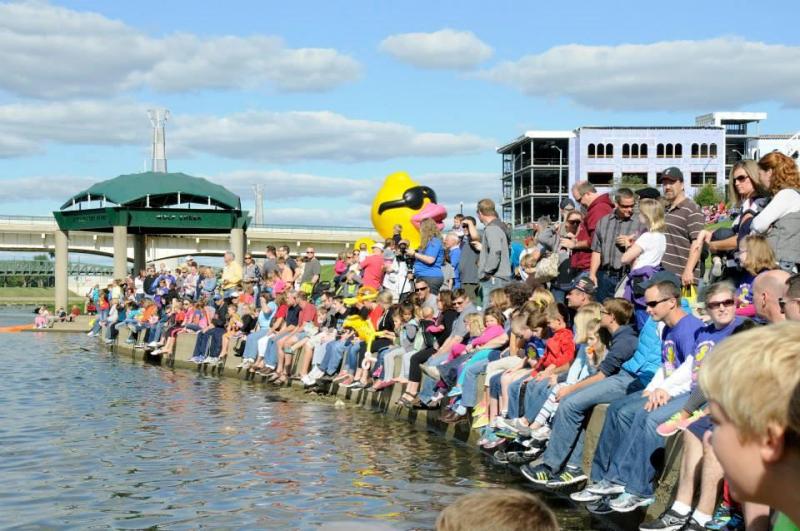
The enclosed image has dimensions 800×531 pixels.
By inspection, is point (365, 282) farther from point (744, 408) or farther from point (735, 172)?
point (744, 408)

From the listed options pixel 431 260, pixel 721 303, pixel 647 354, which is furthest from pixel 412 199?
pixel 721 303

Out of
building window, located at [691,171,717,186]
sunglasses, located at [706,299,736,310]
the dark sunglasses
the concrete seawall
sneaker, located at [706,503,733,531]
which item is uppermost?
building window, located at [691,171,717,186]

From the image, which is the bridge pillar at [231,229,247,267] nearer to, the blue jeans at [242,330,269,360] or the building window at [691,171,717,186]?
the blue jeans at [242,330,269,360]

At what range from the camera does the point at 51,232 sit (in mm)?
76125

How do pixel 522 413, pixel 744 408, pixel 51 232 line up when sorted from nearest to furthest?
pixel 744 408
pixel 522 413
pixel 51 232

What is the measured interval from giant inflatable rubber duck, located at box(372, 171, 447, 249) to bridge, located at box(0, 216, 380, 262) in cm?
4792

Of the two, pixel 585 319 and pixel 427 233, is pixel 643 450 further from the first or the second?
pixel 427 233

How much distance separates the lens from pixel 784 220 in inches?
344

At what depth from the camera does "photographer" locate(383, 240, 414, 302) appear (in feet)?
66.6

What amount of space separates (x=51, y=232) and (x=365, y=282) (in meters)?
59.9

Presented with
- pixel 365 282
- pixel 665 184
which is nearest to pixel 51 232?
pixel 365 282

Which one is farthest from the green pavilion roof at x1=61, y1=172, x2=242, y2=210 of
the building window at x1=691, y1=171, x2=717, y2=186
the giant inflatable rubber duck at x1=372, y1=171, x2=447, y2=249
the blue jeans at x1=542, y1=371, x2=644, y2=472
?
the building window at x1=691, y1=171, x2=717, y2=186

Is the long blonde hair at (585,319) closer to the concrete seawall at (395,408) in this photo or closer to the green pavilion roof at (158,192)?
the concrete seawall at (395,408)

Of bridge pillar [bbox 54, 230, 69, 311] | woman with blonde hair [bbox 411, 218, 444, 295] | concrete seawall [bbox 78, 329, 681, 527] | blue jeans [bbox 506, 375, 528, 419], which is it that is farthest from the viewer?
bridge pillar [bbox 54, 230, 69, 311]
